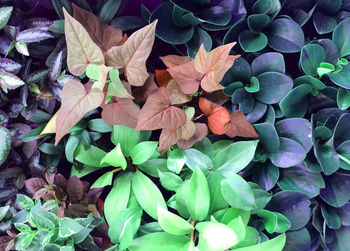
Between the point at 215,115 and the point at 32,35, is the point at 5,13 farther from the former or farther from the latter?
the point at 215,115

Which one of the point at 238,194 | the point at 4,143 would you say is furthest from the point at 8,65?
the point at 238,194

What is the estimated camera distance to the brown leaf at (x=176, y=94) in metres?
0.75

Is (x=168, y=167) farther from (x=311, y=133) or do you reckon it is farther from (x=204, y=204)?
(x=311, y=133)

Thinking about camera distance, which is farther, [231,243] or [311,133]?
[311,133]

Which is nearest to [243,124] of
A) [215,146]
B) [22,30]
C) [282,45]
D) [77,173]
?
[215,146]

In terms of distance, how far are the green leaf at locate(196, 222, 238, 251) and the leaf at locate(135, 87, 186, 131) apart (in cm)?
22

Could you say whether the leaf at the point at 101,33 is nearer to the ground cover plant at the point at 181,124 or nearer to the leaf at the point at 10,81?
the ground cover plant at the point at 181,124

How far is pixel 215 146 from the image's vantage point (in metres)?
0.82

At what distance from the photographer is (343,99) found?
745 mm

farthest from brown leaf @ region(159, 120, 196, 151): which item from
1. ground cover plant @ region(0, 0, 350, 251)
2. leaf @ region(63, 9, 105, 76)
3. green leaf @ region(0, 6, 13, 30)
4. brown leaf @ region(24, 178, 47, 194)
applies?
green leaf @ region(0, 6, 13, 30)

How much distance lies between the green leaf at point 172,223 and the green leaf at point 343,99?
451 millimetres

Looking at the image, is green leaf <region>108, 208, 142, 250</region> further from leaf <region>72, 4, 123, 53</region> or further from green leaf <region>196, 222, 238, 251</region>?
leaf <region>72, 4, 123, 53</region>

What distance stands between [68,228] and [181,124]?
0.34m

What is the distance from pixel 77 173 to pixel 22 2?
46 cm
